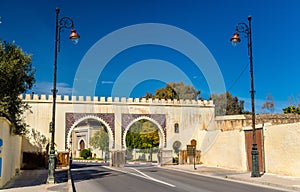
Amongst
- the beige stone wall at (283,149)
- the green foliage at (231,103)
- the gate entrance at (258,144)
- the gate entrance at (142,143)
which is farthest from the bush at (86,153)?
the beige stone wall at (283,149)

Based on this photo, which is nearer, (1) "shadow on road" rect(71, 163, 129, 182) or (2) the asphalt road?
(2) the asphalt road

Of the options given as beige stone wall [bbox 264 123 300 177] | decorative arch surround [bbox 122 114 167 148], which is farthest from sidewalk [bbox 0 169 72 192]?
decorative arch surround [bbox 122 114 167 148]

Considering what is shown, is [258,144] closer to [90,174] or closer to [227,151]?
[227,151]

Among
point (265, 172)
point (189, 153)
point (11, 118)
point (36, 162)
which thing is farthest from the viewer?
point (189, 153)

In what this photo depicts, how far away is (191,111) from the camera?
35.6 m

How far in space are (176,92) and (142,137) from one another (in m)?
13.1

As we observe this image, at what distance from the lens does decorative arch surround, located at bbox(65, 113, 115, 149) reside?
3234 cm

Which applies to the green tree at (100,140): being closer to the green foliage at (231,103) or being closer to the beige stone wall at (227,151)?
the green foliage at (231,103)

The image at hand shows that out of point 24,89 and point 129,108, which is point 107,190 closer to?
point 24,89

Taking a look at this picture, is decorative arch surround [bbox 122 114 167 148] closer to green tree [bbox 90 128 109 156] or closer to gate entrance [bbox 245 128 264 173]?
gate entrance [bbox 245 128 264 173]

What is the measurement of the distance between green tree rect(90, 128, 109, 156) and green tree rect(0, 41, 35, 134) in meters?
34.8

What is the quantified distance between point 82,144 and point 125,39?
3474 centimetres

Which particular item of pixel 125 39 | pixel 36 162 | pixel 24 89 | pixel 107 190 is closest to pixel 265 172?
pixel 107 190

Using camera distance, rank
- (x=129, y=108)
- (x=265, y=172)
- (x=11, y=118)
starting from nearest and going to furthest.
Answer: (x=11, y=118)
(x=265, y=172)
(x=129, y=108)
